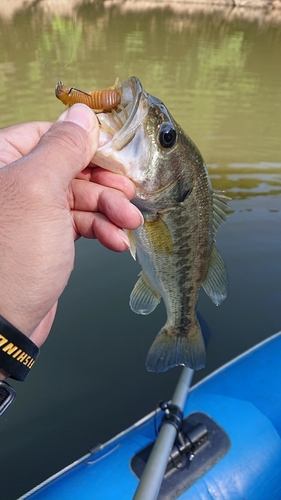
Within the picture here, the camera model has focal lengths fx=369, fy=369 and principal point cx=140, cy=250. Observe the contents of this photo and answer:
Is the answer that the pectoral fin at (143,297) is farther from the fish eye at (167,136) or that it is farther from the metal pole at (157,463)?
the fish eye at (167,136)

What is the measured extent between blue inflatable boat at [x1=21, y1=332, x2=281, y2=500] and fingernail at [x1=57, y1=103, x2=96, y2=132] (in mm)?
1910

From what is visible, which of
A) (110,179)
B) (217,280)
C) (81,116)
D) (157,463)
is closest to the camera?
(81,116)

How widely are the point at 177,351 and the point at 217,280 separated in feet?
1.89

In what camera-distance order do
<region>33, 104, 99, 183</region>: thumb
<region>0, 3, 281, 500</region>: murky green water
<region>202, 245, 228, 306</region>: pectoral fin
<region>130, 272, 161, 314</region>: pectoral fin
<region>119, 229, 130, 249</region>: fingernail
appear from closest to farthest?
<region>33, 104, 99, 183</region>: thumb → <region>119, 229, 130, 249</region>: fingernail → <region>202, 245, 228, 306</region>: pectoral fin → <region>130, 272, 161, 314</region>: pectoral fin → <region>0, 3, 281, 500</region>: murky green water

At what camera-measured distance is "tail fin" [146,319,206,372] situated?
248 centimetres

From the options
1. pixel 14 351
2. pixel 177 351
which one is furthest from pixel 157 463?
pixel 14 351

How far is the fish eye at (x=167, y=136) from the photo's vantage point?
6.03ft

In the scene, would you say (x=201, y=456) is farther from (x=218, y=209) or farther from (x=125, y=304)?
(x=125, y=304)

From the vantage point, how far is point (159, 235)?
2.13 metres

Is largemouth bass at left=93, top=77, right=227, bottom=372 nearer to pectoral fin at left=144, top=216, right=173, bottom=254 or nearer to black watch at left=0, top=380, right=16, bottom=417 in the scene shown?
pectoral fin at left=144, top=216, right=173, bottom=254

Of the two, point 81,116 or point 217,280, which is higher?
point 81,116

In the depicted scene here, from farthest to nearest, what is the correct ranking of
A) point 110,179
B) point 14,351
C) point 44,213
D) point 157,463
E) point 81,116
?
point 157,463, point 110,179, point 81,116, point 44,213, point 14,351

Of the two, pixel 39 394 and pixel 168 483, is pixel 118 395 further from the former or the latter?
pixel 168 483

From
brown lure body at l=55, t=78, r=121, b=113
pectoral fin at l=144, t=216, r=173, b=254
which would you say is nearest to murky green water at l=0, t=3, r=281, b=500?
brown lure body at l=55, t=78, r=121, b=113
